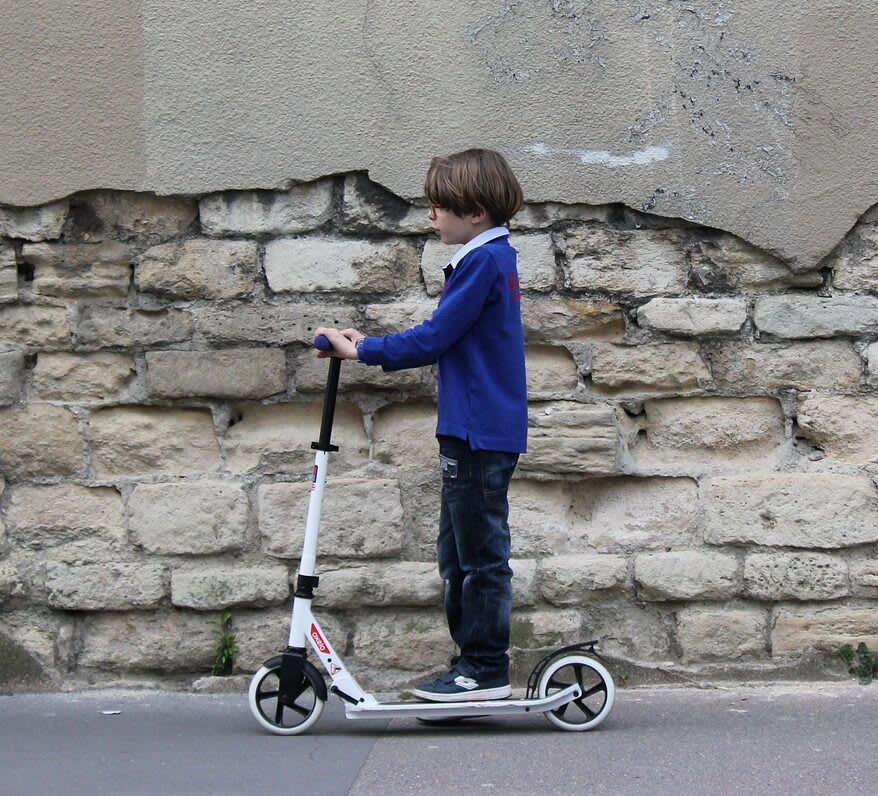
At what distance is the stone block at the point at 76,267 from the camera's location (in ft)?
13.3

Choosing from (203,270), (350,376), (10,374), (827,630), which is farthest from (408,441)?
(827,630)

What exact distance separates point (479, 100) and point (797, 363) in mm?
1263

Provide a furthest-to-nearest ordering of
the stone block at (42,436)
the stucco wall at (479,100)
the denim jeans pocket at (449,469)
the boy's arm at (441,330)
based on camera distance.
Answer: the stone block at (42,436)
the stucco wall at (479,100)
the denim jeans pocket at (449,469)
the boy's arm at (441,330)

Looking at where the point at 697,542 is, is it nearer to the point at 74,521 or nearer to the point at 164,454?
the point at 164,454

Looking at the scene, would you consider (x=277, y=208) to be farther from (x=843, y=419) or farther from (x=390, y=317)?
(x=843, y=419)

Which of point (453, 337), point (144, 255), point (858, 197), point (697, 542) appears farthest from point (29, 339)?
point (858, 197)

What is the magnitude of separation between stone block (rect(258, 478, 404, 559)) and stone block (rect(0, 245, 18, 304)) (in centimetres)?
100

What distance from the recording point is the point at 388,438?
13.4 ft

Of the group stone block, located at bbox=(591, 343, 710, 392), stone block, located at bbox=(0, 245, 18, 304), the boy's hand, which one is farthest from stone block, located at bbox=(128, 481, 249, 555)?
stone block, located at bbox=(591, 343, 710, 392)

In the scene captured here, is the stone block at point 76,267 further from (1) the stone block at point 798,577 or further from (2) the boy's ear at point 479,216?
(1) the stone block at point 798,577

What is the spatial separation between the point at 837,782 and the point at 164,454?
2.19 metres

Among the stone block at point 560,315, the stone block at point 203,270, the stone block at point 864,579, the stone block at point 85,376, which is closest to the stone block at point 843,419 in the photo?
the stone block at point 864,579

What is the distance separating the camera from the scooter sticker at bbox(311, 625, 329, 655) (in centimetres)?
350

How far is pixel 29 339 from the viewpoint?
13.3 ft
